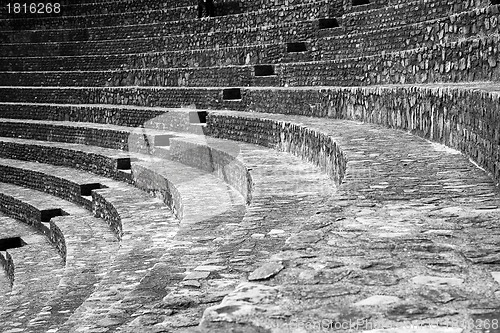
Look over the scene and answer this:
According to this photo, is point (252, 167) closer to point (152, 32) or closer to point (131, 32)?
point (152, 32)

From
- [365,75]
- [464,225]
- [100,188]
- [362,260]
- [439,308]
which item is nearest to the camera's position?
[439,308]

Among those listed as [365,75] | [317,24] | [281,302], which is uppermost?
[317,24]

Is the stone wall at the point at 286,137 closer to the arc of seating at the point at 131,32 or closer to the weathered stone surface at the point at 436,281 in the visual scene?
the arc of seating at the point at 131,32

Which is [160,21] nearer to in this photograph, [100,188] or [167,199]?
[100,188]

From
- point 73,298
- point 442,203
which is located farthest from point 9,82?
point 442,203

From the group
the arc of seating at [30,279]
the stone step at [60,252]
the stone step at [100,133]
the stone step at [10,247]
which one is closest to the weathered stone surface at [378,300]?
the stone step at [60,252]

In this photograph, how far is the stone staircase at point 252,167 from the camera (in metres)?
2.50

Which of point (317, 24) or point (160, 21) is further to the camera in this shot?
point (160, 21)

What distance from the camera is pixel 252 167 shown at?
737cm

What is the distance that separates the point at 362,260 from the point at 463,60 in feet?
13.9

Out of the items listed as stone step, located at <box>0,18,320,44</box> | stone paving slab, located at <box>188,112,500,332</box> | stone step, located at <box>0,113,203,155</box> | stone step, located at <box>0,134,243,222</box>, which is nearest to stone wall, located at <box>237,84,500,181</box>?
stone paving slab, located at <box>188,112,500,332</box>

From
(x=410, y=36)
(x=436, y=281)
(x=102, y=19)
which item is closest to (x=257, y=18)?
(x=410, y=36)

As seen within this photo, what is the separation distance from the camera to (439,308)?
215cm

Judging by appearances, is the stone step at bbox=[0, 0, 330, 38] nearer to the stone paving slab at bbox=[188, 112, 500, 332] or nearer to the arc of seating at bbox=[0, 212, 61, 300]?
the arc of seating at bbox=[0, 212, 61, 300]
